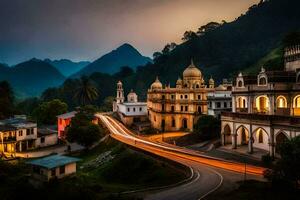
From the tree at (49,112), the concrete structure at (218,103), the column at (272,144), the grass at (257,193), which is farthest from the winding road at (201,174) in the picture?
the tree at (49,112)

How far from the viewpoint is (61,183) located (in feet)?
133

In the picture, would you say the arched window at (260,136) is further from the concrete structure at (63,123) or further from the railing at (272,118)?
the concrete structure at (63,123)

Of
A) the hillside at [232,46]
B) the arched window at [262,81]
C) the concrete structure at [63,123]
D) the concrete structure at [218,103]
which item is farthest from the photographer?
the hillside at [232,46]

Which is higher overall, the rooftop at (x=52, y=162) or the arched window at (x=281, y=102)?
the arched window at (x=281, y=102)

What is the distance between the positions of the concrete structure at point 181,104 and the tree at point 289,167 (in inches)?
2059

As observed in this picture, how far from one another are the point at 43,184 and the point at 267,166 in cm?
2869

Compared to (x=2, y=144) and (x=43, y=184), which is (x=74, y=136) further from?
(x=43, y=184)

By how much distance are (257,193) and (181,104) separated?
56.5 metres

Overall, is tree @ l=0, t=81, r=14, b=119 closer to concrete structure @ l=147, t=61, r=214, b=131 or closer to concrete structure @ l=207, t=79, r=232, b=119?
concrete structure @ l=147, t=61, r=214, b=131

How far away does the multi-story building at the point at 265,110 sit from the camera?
4828 cm

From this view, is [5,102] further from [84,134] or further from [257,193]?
[257,193]

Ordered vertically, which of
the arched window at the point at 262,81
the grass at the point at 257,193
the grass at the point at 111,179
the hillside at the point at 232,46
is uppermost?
the hillside at the point at 232,46

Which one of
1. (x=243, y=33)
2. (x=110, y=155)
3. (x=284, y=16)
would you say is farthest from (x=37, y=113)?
(x=284, y=16)

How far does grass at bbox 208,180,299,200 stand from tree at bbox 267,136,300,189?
2.86ft
